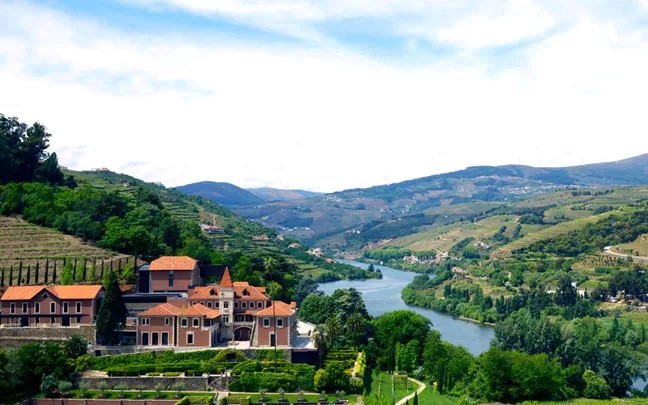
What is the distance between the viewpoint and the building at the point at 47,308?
52.5 meters

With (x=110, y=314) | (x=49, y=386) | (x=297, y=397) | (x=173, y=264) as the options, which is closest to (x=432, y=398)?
(x=297, y=397)

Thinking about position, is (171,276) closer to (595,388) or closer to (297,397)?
(297,397)

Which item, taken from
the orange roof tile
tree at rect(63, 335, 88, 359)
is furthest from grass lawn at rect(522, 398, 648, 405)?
the orange roof tile

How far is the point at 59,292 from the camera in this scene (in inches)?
2084

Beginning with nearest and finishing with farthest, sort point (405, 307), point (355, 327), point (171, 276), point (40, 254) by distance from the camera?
point (355, 327) < point (171, 276) < point (40, 254) < point (405, 307)

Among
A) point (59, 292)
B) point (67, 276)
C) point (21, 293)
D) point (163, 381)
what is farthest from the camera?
point (67, 276)

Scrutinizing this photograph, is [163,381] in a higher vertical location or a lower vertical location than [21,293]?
lower

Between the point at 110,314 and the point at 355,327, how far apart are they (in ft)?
57.5

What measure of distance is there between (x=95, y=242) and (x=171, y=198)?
210ft

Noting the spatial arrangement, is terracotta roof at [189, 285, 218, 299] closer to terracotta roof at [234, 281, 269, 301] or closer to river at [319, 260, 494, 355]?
terracotta roof at [234, 281, 269, 301]

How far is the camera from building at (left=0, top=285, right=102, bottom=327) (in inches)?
2068

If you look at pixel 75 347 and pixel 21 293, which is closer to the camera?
pixel 75 347

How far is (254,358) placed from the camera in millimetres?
48656

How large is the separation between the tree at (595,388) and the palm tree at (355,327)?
16.2 meters
